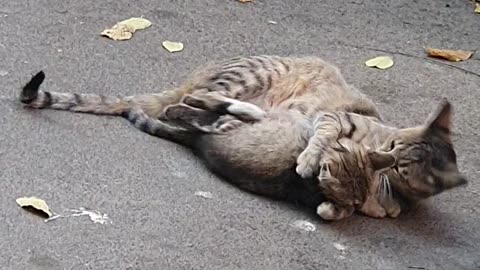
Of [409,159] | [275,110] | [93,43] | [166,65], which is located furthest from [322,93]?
[93,43]

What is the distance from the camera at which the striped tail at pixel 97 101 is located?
10.7 ft

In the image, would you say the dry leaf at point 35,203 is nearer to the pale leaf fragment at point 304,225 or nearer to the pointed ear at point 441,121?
the pale leaf fragment at point 304,225

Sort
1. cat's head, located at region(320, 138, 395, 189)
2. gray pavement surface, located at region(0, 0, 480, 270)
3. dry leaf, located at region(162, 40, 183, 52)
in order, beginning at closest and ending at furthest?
gray pavement surface, located at region(0, 0, 480, 270), cat's head, located at region(320, 138, 395, 189), dry leaf, located at region(162, 40, 183, 52)

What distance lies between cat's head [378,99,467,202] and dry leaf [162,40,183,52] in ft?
3.75

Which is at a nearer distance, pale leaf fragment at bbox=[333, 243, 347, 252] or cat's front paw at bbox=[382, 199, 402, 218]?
pale leaf fragment at bbox=[333, 243, 347, 252]

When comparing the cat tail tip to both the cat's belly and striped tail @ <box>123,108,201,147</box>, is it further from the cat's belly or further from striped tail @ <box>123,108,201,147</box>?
the cat's belly

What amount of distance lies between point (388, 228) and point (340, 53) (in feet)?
4.24

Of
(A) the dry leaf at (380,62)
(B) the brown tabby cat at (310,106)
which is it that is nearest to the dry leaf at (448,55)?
(A) the dry leaf at (380,62)

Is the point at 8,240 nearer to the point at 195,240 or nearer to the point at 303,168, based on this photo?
the point at 195,240

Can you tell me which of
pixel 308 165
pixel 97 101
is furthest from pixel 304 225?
pixel 97 101

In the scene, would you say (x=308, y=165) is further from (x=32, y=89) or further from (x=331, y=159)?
(x=32, y=89)

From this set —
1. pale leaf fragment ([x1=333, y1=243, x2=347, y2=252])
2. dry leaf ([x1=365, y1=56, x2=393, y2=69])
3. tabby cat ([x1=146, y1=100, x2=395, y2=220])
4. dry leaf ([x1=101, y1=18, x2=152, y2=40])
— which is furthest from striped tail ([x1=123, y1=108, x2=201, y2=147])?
dry leaf ([x1=365, y1=56, x2=393, y2=69])

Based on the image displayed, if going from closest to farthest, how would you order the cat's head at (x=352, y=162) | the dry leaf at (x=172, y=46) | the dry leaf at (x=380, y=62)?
1. the cat's head at (x=352, y=162)
2. the dry leaf at (x=172, y=46)
3. the dry leaf at (x=380, y=62)

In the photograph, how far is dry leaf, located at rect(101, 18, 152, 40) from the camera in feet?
12.9
